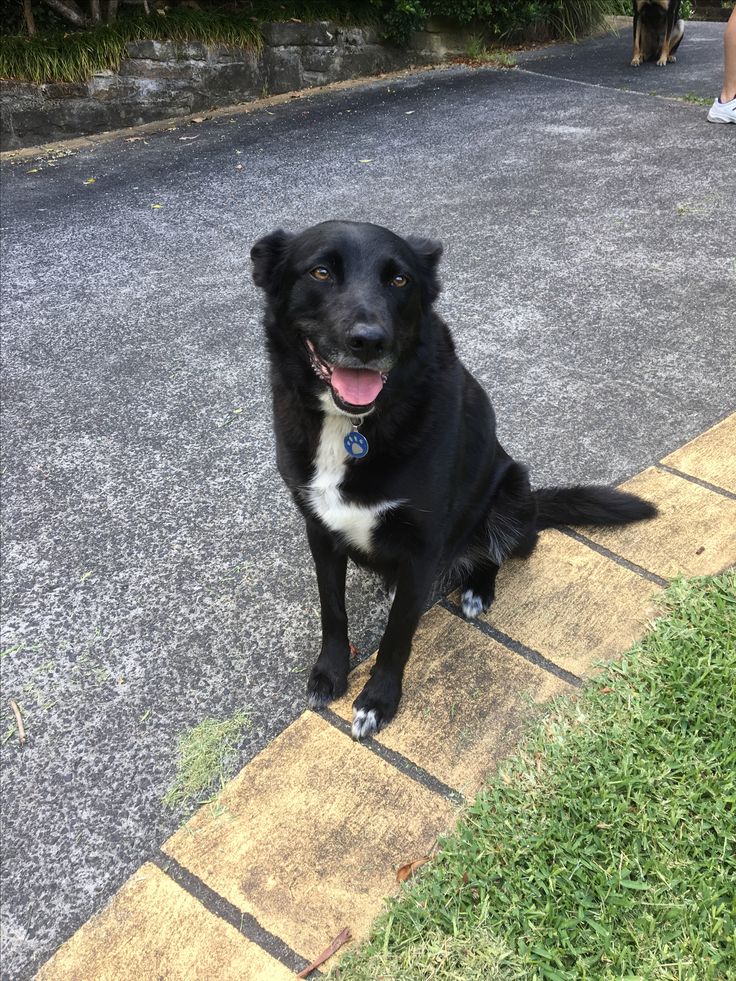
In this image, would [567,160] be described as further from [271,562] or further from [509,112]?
[271,562]

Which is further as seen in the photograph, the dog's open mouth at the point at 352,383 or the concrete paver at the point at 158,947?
the dog's open mouth at the point at 352,383

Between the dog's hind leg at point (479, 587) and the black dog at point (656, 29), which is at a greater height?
the black dog at point (656, 29)

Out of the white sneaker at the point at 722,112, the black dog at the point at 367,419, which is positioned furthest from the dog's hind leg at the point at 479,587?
the white sneaker at the point at 722,112


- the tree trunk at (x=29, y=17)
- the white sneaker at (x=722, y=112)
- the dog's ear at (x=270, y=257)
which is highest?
the tree trunk at (x=29, y=17)

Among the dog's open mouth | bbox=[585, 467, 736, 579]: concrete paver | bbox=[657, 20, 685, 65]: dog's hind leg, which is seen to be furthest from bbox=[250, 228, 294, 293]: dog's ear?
bbox=[657, 20, 685, 65]: dog's hind leg

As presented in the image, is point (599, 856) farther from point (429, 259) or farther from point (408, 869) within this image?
point (429, 259)

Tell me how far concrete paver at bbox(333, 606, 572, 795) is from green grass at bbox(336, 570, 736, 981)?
0.07 metres

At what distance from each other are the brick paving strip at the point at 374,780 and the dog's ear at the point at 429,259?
88 cm

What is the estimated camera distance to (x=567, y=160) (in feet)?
19.0

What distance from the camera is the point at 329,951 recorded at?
5.04 ft

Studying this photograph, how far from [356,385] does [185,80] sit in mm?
6265

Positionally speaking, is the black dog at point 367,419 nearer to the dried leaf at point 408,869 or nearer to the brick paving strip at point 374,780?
the brick paving strip at point 374,780

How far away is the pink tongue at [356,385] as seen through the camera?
186 cm

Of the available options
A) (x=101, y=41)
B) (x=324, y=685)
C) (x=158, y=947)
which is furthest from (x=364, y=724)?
(x=101, y=41)
